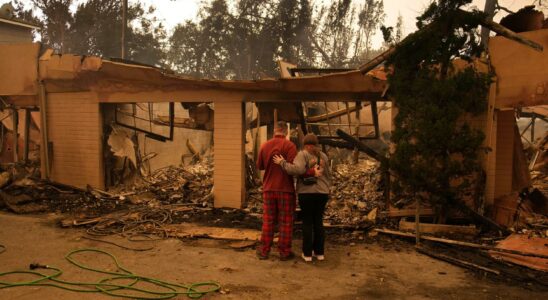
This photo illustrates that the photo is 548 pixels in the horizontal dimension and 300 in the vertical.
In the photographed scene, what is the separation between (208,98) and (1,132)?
8.97 m

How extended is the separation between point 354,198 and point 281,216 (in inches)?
166

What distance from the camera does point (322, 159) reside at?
6379 millimetres

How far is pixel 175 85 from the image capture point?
10016 mm

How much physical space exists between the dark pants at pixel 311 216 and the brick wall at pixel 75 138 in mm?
6790

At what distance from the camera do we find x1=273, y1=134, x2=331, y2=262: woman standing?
→ 621cm

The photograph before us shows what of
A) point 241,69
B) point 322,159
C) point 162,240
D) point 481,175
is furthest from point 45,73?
point 241,69

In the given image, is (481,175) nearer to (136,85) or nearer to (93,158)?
(136,85)

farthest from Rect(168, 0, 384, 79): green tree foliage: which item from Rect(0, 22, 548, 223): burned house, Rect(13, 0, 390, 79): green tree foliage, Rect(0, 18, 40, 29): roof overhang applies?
Rect(0, 22, 548, 223): burned house

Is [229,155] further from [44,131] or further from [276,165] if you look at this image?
[44,131]

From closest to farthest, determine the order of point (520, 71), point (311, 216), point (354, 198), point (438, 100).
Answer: point (311, 216) < point (438, 100) < point (520, 71) < point (354, 198)

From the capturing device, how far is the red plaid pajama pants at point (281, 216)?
6438 mm

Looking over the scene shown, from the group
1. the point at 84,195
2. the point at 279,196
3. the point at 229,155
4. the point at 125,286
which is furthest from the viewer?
the point at 84,195

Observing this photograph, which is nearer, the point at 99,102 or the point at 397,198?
the point at 397,198

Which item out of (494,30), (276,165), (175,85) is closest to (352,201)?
(276,165)
